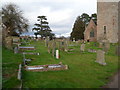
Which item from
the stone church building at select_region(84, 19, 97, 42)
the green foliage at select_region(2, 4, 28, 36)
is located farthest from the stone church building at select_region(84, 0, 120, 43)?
the green foliage at select_region(2, 4, 28, 36)

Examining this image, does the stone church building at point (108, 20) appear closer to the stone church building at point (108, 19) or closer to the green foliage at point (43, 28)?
the stone church building at point (108, 19)

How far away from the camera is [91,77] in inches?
267

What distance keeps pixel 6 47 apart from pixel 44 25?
144ft

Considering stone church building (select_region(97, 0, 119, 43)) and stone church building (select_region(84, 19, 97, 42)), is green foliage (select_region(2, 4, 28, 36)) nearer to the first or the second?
stone church building (select_region(84, 19, 97, 42))

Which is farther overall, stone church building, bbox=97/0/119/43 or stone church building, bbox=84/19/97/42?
stone church building, bbox=84/19/97/42

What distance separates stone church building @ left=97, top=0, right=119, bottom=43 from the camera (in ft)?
96.3

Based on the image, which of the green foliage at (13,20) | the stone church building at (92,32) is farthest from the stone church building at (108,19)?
the green foliage at (13,20)

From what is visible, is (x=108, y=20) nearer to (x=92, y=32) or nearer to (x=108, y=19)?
(x=108, y=19)

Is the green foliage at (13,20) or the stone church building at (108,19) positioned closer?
the stone church building at (108,19)

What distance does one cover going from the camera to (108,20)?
30.2 metres

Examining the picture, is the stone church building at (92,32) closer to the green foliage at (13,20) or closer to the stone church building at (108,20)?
the stone church building at (108,20)

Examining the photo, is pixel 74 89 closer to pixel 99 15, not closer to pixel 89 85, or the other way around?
pixel 89 85

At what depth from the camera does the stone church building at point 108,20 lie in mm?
29359

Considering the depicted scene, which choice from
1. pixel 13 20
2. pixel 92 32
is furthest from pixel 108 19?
pixel 13 20
